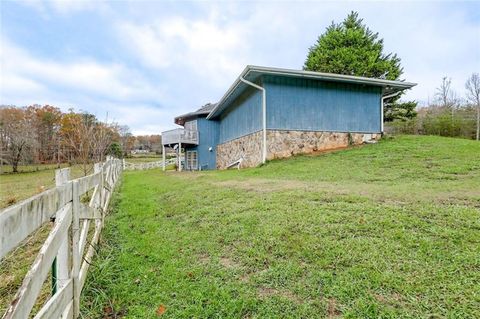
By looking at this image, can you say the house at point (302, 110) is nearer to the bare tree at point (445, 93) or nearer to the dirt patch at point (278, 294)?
the dirt patch at point (278, 294)

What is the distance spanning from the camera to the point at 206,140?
71.7 ft

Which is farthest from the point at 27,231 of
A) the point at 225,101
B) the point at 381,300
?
the point at 225,101

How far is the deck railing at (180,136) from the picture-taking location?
2091 cm

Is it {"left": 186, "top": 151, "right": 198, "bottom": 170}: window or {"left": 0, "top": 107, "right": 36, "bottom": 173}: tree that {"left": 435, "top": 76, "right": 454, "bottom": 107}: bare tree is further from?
{"left": 0, "top": 107, "right": 36, "bottom": 173}: tree

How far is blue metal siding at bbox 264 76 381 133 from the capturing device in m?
12.6

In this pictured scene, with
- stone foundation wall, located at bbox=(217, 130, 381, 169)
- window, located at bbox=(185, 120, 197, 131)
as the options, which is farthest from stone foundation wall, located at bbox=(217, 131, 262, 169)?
window, located at bbox=(185, 120, 197, 131)

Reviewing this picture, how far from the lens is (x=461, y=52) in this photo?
20219 mm

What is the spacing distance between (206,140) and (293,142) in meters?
10.3

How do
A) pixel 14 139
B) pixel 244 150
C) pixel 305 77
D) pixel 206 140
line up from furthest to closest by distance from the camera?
pixel 14 139 < pixel 206 140 < pixel 244 150 < pixel 305 77

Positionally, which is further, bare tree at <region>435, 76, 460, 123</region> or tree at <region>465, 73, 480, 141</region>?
bare tree at <region>435, 76, 460, 123</region>

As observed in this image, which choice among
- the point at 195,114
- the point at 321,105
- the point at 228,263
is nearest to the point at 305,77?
the point at 321,105

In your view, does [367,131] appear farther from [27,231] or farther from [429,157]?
[27,231]

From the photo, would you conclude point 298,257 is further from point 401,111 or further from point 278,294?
point 401,111

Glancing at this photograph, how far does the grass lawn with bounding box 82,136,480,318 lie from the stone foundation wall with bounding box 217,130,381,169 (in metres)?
6.83
